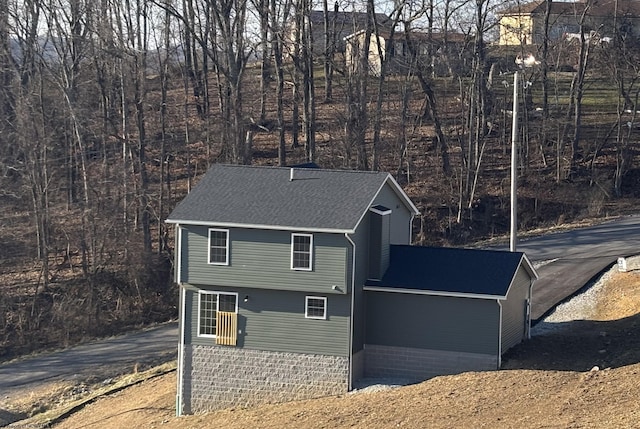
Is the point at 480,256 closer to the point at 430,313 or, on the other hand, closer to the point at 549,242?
the point at 430,313

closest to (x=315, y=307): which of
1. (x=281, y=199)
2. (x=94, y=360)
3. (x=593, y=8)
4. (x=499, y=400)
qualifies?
(x=281, y=199)

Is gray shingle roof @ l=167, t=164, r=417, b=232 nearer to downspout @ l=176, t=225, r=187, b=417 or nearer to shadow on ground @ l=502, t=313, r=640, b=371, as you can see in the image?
downspout @ l=176, t=225, r=187, b=417

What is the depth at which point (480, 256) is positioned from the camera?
27266 millimetres

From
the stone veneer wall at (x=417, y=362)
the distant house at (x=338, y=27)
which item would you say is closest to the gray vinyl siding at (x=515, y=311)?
the stone veneer wall at (x=417, y=362)

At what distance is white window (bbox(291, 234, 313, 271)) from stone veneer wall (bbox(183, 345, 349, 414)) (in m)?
2.37

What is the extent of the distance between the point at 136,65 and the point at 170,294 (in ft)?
41.6

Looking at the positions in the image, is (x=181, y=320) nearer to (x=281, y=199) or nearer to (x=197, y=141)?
(x=281, y=199)

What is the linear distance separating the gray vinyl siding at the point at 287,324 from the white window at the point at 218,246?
79 centimetres

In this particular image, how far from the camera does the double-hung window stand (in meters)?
26.4

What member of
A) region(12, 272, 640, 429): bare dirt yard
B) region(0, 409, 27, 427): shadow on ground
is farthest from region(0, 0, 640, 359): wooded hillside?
region(12, 272, 640, 429): bare dirt yard

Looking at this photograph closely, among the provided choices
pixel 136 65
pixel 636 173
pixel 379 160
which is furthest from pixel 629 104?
pixel 136 65

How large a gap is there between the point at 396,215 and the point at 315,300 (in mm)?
4855

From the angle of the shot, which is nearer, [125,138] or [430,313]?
[430,313]

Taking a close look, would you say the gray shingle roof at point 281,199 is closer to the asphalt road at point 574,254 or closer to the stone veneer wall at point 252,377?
the stone veneer wall at point 252,377
